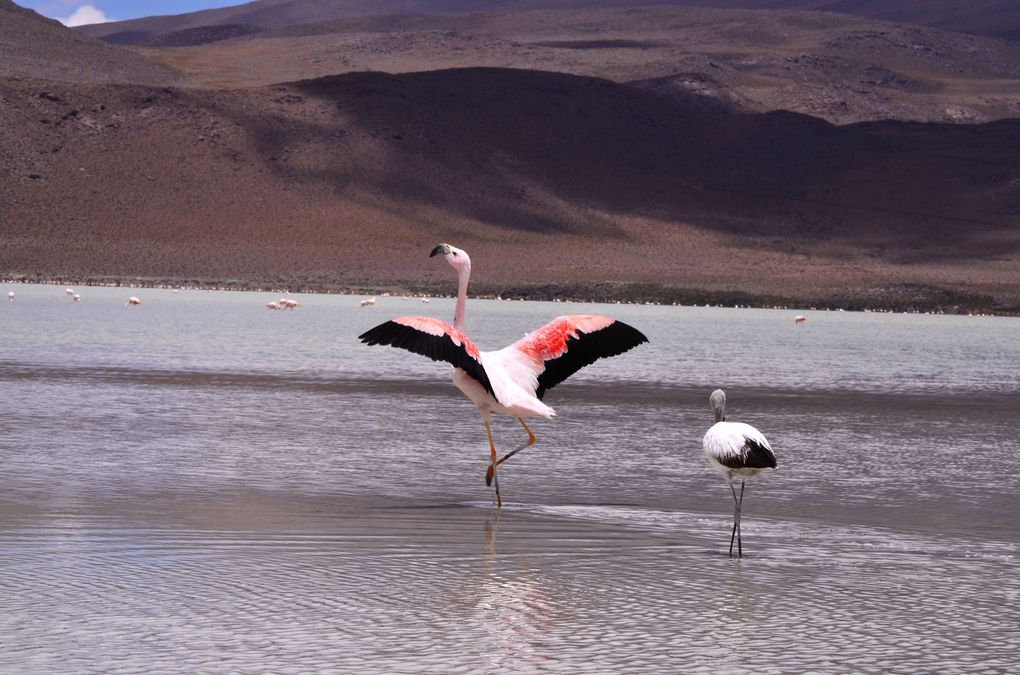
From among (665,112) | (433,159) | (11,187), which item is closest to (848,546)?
(11,187)

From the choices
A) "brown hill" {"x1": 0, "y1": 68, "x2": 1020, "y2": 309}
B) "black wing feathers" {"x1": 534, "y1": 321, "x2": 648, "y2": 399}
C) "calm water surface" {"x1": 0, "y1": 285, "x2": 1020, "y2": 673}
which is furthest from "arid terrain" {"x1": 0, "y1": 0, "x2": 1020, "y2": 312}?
"black wing feathers" {"x1": 534, "y1": 321, "x2": 648, "y2": 399}

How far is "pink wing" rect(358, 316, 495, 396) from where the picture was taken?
9469 mm

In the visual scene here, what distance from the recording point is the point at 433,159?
94188 mm

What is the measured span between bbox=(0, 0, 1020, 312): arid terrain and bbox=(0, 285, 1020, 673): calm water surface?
175ft

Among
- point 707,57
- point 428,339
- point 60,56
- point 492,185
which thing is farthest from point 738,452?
point 707,57

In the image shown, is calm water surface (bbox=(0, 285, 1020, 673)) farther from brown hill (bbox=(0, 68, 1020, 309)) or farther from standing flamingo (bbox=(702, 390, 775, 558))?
brown hill (bbox=(0, 68, 1020, 309))

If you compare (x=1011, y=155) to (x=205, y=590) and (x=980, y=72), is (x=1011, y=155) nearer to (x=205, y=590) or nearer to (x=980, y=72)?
(x=980, y=72)

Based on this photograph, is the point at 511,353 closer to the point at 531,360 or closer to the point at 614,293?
the point at 531,360

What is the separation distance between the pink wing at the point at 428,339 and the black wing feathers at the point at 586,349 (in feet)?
3.53

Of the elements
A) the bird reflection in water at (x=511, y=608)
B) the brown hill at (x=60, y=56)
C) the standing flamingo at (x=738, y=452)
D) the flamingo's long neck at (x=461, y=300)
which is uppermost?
the brown hill at (x=60, y=56)

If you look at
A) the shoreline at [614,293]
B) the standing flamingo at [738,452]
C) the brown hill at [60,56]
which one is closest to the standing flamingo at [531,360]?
the standing flamingo at [738,452]

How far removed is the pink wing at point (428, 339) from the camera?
947cm

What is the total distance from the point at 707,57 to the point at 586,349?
135 m

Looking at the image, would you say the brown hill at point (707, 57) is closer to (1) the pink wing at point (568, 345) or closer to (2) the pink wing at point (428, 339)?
(1) the pink wing at point (568, 345)
